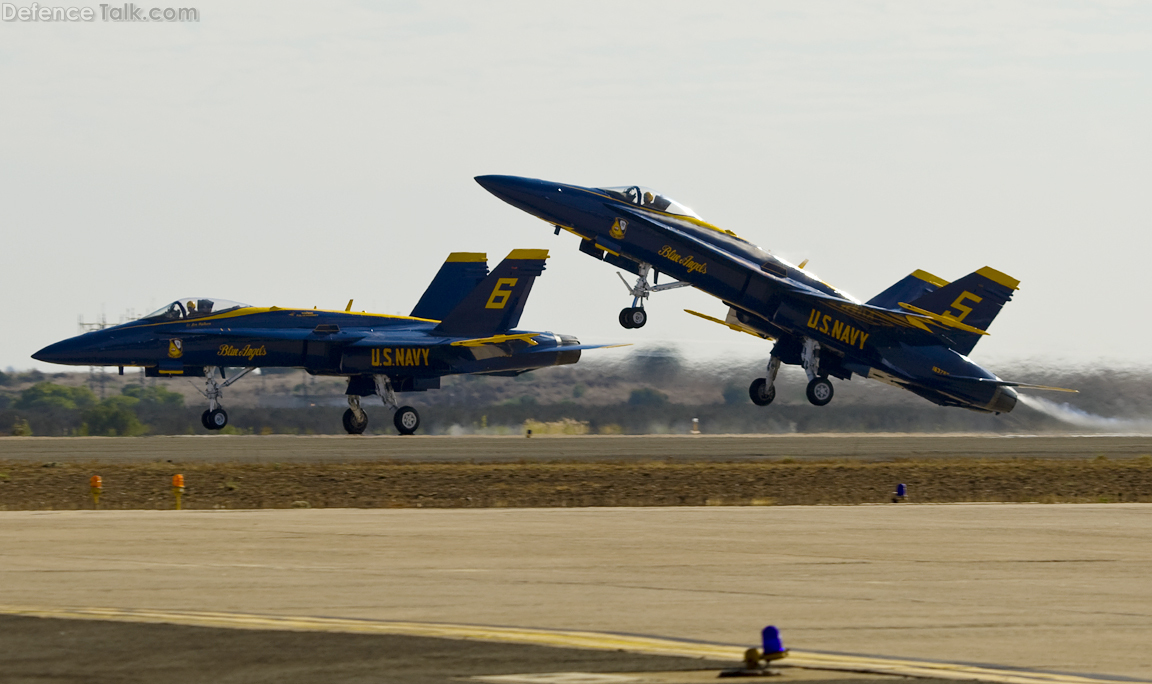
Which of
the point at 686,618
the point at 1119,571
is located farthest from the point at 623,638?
the point at 1119,571

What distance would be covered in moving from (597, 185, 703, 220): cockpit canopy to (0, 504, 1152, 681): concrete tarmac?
18187 millimetres

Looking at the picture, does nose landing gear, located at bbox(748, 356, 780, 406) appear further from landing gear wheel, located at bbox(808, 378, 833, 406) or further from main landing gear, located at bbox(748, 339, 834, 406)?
landing gear wheel, located at bbox(808, 378, 833, 406)

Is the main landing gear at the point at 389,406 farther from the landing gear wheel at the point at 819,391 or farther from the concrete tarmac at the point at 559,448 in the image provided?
the landing gear wheel at the point at 819,391

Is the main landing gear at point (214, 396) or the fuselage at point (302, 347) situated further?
the main landing gear at point (214, 396)

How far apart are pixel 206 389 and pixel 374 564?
30.5 m

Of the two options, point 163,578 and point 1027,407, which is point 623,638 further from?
point 1027,407

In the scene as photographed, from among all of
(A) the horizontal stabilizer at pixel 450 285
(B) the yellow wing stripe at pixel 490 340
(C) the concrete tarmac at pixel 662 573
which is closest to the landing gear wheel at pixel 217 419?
(B) the yellow wing stripe at pixel 490 340

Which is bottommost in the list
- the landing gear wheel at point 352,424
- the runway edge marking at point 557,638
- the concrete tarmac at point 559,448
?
the runway edge marking at point 557,638

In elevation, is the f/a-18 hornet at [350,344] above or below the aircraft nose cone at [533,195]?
below

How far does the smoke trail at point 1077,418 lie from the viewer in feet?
149

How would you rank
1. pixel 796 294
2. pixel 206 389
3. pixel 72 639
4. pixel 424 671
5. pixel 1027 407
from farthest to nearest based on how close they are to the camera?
pixel 1027 407 < pixel 206 389 < pixel 796 294 < pixel 72 639 < pixel 424 671

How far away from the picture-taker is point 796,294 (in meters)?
38.8

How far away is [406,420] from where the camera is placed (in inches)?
1730

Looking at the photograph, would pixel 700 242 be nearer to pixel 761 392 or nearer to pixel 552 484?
pixel 761 392
